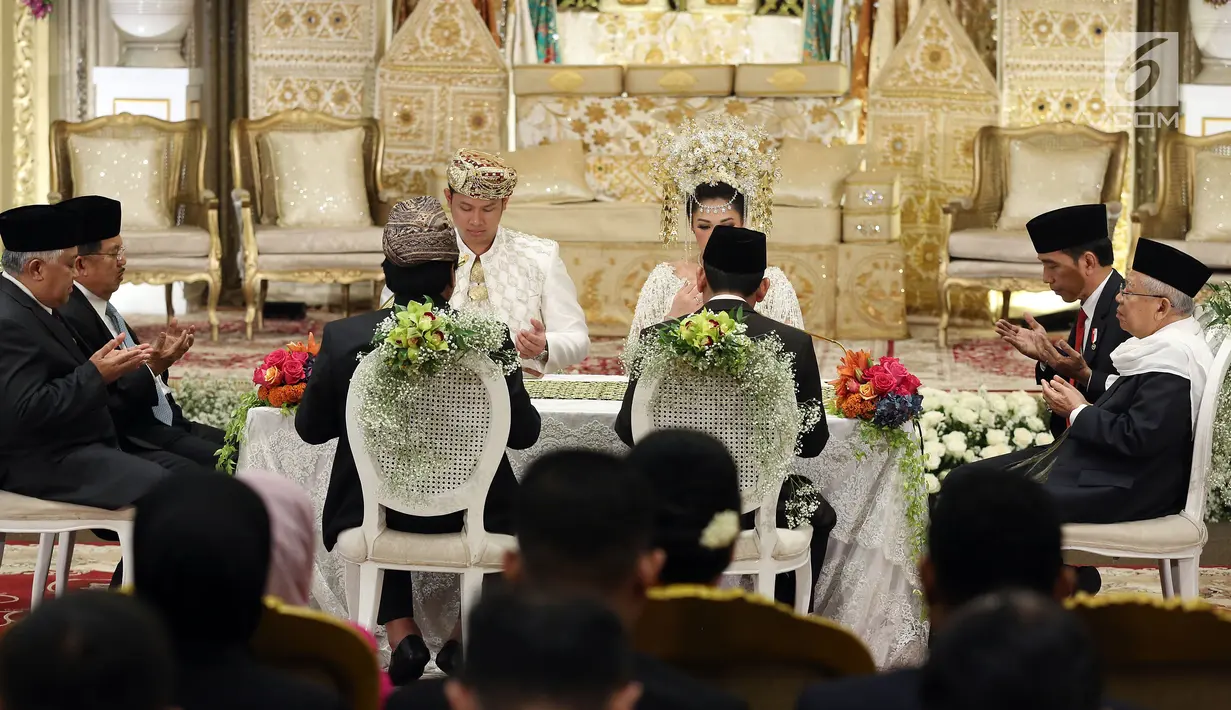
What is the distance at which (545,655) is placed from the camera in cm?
151

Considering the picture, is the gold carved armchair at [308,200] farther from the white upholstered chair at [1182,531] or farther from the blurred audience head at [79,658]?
the blurred audience head at [79,658]

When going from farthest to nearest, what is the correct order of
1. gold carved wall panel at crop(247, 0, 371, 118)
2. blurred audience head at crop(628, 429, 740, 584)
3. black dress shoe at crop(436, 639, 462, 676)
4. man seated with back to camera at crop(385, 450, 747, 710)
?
gold carved wall panel at crop(247, 0, 371, 118), black dress shoe at crop(436, 639, 462, 676), blurred audience head at crop(628, 429, 740, 584), man seated with back to camera at crop(385, 450, 747, 710)

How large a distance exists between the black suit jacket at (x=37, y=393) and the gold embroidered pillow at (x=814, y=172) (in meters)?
6.42

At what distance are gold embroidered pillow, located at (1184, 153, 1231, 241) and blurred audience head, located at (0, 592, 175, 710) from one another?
934 cm

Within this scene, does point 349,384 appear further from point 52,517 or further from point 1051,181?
point 1051,181

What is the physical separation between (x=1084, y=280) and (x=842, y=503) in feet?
4.01

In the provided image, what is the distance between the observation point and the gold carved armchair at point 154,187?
9664mm

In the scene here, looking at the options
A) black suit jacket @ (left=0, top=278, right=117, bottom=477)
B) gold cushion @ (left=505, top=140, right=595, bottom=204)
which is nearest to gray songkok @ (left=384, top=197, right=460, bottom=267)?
black suit jacket @ (left=0, top=278, right=117, bottom=477)

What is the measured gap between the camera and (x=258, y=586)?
1971 millimetres

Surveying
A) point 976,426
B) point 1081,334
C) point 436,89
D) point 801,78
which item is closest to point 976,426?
point 976,426

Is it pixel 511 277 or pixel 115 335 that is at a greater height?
pixel 511 277

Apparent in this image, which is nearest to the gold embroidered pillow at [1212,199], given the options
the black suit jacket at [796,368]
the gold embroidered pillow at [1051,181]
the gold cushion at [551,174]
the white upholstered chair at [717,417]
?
the gold embroidered pillow at [1051,181]

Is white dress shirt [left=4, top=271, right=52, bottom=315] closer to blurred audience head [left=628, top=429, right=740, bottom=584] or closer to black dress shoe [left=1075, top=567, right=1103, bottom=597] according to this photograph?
blurred audience head [left=628, top=429, right=740, bottom=584]

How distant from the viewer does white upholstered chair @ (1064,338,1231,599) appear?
13.2ft
